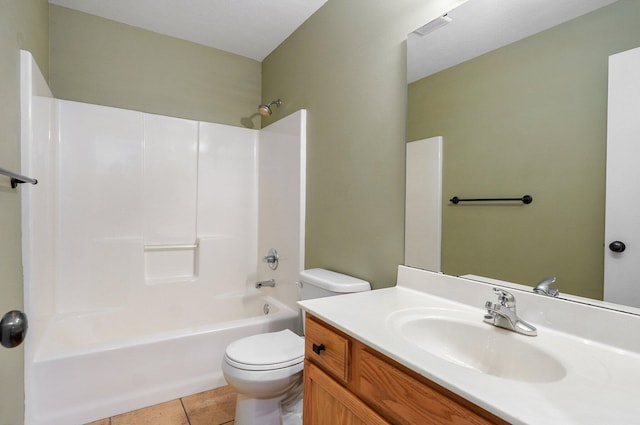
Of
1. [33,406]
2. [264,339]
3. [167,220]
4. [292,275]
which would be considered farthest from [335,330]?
[167,220]

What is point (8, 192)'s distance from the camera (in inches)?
52.8

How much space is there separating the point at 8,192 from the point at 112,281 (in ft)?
3.66

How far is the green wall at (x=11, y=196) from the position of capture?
4.01 feet

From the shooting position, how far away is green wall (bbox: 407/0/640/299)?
36.5 inches

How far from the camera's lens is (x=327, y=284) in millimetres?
1675

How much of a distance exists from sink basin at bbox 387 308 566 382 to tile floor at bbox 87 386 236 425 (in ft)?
4.27

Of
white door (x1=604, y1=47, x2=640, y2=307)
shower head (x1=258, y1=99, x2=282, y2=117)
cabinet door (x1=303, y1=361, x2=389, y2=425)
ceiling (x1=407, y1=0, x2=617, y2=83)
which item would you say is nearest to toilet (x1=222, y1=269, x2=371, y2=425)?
cabinet door (x1=303, y1=361, x2=389, y2=425)

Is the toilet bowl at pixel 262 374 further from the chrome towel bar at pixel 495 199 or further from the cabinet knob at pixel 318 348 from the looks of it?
the chrome towel bar at pixel 495 199

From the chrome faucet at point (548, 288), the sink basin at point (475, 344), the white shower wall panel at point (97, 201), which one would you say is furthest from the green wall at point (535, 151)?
the white shower wall panel at point (97, 201)

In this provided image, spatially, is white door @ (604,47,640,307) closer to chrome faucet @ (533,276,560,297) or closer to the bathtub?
chrome faucet @ (533,276,560,297)

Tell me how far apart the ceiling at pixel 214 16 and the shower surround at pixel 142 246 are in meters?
0.67

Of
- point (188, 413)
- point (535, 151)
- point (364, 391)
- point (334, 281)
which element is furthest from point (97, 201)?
point (535, 151)

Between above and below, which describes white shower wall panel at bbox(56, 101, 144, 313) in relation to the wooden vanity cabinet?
above

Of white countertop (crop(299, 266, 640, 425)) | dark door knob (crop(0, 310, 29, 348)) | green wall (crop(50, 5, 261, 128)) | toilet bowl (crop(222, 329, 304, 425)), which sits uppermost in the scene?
green wall (crop(50, 5, 261, 128))
